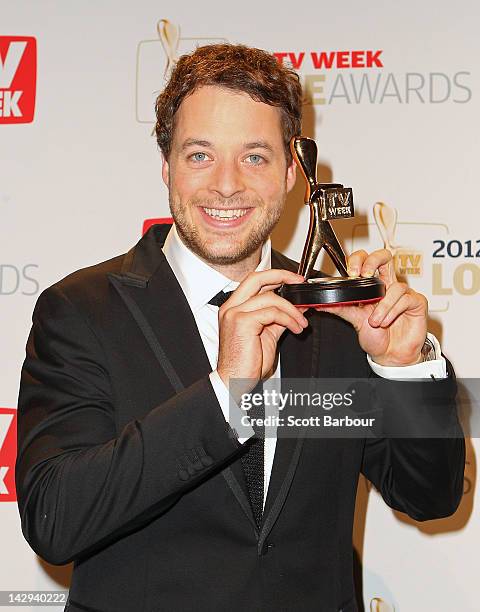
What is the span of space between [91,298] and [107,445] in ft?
1.14

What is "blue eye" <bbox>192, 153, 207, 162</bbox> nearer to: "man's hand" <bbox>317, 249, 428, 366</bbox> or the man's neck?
the man's neck

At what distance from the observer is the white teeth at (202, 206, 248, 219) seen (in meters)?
1.75

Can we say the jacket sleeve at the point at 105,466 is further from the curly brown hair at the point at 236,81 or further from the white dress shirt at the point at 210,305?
the curly brown hair at the point at 236,81

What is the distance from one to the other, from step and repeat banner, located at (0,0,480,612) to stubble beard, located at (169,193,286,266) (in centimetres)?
80

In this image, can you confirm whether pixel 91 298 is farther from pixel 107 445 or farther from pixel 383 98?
pixel 383 98

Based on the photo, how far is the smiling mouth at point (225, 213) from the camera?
1.75 meters

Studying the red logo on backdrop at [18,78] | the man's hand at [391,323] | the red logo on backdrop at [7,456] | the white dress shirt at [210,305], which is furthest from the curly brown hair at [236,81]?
the red logo on backdrop at [7,456]

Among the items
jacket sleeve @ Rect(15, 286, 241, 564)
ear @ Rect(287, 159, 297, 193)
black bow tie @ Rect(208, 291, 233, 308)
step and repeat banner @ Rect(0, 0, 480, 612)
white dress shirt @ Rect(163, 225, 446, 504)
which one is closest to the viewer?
jacket sleeve @ Rect(15, 286, 241, 564)

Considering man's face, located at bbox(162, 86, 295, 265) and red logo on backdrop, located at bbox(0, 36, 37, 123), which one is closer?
man's face, located at bbox(162, 86, 295, 265)

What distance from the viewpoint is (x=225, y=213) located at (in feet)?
5.74

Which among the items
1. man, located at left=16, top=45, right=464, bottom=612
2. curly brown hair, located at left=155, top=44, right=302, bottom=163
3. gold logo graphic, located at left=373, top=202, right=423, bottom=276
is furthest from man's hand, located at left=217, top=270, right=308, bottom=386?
gold logo graphic, located at left=373, top=202, right=423, bottom=276

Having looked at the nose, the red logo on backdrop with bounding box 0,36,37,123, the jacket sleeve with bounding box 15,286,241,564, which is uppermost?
the red logo on backdrop with bounding box 0,36,37,123

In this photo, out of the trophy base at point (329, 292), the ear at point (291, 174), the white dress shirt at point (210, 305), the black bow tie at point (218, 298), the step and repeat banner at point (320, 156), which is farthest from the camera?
the step and repeat banner at point (320, 156)

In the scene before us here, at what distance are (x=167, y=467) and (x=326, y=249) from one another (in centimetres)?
49
